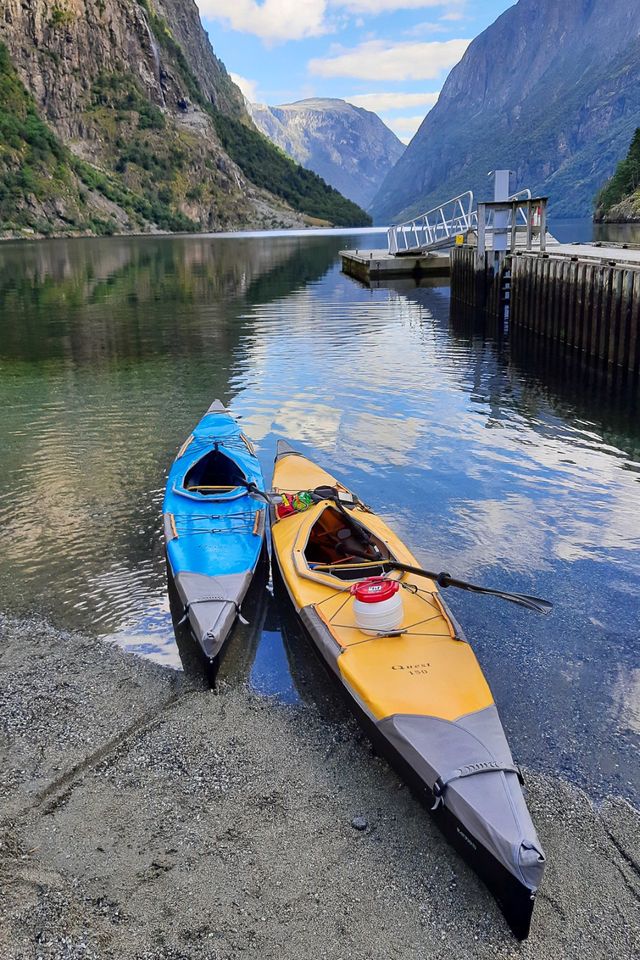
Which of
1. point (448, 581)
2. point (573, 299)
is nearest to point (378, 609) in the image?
point (448, 581)

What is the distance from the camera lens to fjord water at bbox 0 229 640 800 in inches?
325

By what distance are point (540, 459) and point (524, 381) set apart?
7745 mm

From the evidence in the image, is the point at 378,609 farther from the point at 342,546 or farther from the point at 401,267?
the point at 401,267

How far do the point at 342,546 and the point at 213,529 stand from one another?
186cm

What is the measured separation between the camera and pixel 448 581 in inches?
293

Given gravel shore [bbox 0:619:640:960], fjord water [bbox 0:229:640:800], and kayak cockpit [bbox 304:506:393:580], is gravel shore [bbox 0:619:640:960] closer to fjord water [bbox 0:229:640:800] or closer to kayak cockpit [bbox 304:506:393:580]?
fjord water [bbox 0:229:640:800]

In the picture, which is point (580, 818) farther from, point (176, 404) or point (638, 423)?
point (176, 404)

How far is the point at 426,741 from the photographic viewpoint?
592cm

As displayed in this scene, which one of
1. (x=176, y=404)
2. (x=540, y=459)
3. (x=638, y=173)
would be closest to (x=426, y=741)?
(x=540, y=459)

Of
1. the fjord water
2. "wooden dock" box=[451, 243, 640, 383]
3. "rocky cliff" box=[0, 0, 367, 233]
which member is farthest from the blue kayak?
"rocky cliff" box=[0, 0, 367, 233]

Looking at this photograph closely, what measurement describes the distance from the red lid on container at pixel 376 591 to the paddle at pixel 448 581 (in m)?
0.49

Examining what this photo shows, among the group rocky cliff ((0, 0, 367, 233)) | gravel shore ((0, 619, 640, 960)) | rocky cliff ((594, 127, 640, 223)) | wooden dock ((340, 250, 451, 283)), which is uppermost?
rocky cliff ((0, 0, 367, 233))

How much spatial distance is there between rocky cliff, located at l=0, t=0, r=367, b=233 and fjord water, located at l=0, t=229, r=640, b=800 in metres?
108

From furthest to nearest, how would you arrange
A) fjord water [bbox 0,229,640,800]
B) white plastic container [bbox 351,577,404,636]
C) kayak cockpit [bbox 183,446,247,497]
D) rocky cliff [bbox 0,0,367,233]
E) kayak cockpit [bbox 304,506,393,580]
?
rocky cliff [bbox 0,0,367,233] < kayak cockpit [bbox 183,446,247,497] < kayak cockpit [bbox 304,506,393,580] < fjord water [bbox 0,229,640,800] < white plastic container [bbox 351,577,404,636]
